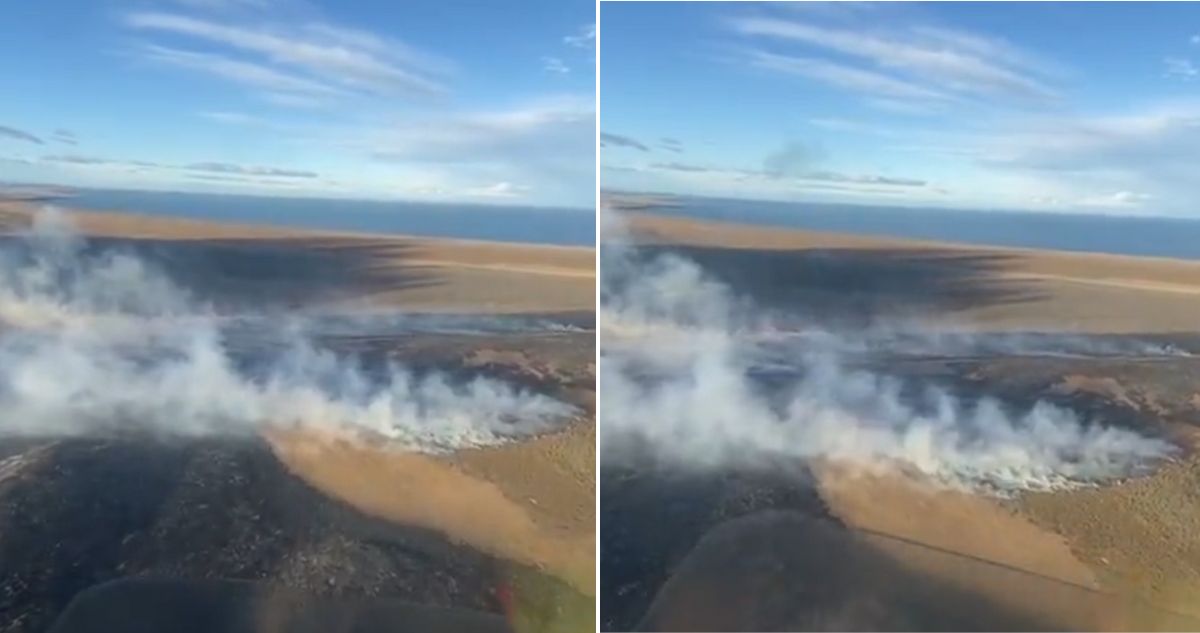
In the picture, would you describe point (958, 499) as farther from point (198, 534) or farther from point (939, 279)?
point (198, 534)

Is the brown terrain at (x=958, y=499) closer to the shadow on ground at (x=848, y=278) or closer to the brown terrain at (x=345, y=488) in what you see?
the shadow on ground at (x=848, y=278)

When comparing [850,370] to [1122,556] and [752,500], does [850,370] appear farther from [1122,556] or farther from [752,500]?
[1122,556]

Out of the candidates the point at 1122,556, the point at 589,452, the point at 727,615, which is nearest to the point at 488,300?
the point at 589,452

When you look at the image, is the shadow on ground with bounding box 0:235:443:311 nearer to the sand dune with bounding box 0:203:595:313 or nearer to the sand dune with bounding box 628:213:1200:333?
the sand dune with bounding box 0:203:595:313

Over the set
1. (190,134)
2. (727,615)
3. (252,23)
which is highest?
(252,23)

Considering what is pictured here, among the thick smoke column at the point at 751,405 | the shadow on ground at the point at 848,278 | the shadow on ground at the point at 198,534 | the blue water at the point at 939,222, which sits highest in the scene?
the blue water at the point at 939,222

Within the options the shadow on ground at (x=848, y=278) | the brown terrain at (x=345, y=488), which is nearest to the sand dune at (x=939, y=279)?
the shadow on ground at (x=848, y=278)
